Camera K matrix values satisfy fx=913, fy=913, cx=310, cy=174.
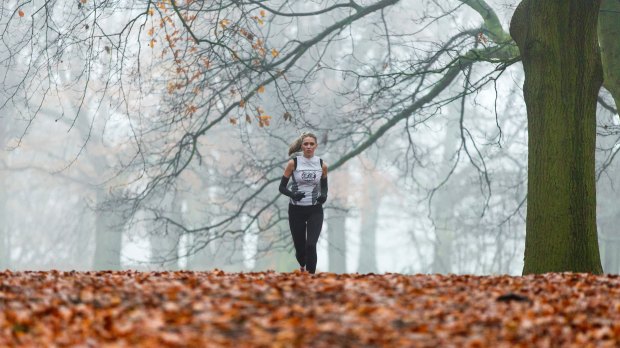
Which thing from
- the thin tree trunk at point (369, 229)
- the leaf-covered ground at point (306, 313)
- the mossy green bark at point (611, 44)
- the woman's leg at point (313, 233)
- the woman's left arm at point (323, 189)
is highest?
the thin tree trunk at point (369, 229)

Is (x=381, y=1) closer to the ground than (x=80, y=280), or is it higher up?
higher up

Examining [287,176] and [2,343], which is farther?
[287,176]

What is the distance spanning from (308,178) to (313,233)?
59 centimetres

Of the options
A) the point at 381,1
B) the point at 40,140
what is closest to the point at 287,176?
the point at 381,1

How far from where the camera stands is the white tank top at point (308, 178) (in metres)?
9.61

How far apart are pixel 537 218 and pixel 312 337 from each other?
5.24 metres

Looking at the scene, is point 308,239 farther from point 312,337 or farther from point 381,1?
point 381,1

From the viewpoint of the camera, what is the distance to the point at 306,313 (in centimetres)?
586

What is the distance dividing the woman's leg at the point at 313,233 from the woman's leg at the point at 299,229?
8 centimetres

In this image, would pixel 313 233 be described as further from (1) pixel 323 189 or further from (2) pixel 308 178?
(2) pixel 308 178

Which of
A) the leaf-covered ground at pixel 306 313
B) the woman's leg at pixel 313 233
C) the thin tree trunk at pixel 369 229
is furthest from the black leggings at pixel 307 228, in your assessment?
the thin tree trunk at pixel 369 229

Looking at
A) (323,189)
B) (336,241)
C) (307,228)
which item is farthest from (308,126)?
(336,241)

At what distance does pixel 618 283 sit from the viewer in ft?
26.0

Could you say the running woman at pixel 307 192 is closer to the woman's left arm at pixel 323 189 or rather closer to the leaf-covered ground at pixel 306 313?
the woman's left arm at pixel 323 189
